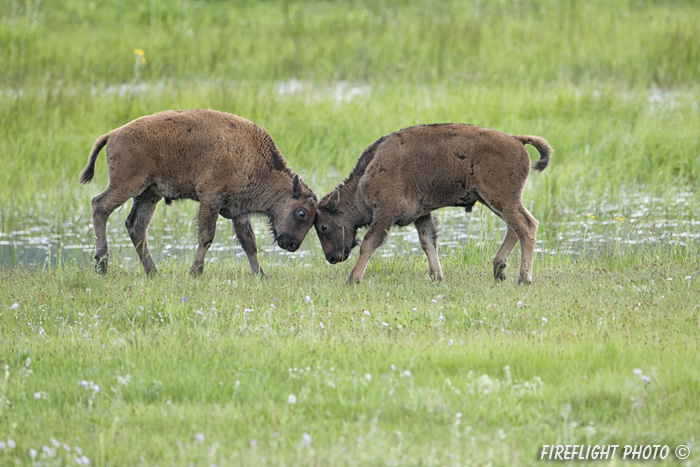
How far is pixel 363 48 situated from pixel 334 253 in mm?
10264

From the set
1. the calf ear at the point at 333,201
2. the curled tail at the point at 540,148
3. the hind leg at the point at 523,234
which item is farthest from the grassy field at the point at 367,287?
the curled tail at the point at 540,148

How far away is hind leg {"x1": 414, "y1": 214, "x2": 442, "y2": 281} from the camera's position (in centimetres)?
925

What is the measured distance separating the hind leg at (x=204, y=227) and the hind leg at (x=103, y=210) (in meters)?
0.71

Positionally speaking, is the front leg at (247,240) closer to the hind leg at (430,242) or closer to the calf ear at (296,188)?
the calf ear at (296,188)

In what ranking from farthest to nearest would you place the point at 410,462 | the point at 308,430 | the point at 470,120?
the point at 470,120, the point at 308,430, the point at 410,462

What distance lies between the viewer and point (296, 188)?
383 inches

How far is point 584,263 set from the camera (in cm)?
961

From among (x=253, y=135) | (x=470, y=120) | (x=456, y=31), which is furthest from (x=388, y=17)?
(x=253, y=135)

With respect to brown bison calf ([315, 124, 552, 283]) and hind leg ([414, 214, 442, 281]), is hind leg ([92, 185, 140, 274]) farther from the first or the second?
hind leg ([414, 214, 442, 281])

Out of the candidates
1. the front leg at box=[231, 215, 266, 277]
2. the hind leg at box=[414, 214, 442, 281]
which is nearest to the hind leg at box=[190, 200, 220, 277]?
the front leg at box=[231, 215, 266, 277]

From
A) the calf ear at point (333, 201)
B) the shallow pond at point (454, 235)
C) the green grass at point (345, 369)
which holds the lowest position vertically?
the shallow pond at point (454, 235)

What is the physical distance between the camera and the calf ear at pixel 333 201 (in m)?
9.52

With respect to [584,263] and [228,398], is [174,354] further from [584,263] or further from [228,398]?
[584,263]

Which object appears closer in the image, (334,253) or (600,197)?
(334,253)
